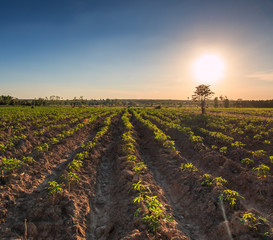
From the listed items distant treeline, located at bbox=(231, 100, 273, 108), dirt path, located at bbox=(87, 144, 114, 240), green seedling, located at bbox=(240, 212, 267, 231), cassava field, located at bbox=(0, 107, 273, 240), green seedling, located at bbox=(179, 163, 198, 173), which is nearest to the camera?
green seedling, located at bbox=(240, 212, 267, 231)

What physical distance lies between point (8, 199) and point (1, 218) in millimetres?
923

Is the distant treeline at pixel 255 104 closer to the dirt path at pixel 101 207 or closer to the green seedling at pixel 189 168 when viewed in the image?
the green seedling at pixel 189 168

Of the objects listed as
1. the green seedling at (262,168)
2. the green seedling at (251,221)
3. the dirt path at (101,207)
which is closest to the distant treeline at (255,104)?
the green seedling at (262,168)

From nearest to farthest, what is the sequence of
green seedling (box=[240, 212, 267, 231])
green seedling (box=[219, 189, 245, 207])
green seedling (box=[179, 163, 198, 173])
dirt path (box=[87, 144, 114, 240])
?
1. green seedling (box=[240, 212, 267, 231])
2. dirt path (box=[87, 144, 114, 240])
3. green seedling (box=[219, 189, 245, 207])
4. green seedling (box=[179, 163, 198, 173])

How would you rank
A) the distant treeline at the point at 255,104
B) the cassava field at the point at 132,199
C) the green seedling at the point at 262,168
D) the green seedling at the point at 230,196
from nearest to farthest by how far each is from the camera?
1. the cassava field at the point at 132,199
2. the green seedling at the point at 230,196
3. the green seedling at the point at 262,168
4. the distant treeline at the point at 255,104

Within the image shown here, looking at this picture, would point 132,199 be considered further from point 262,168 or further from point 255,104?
point 255,104

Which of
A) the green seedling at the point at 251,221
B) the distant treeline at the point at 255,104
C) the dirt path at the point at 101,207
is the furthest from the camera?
the distant treeline at the point at 255,104

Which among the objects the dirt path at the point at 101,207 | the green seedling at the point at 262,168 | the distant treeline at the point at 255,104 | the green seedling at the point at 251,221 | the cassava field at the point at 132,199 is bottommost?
the dirt path at the point at 101,207

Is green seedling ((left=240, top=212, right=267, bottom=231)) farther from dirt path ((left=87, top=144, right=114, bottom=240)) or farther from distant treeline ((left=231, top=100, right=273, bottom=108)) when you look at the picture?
distant treeline ((left=231, top=100, right=273, bottom=108))

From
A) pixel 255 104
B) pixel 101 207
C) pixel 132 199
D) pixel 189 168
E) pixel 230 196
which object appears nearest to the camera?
pixel 230 196

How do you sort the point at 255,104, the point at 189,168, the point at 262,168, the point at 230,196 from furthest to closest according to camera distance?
the point at 255,104 < the point at 189,168 < the point at 262,168 < the point at 230,196

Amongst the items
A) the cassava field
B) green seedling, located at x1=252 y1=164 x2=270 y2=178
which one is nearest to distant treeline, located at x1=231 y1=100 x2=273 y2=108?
the cassava field

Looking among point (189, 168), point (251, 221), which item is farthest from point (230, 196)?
point (189, 168)

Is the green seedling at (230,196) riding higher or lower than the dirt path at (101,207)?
higher
